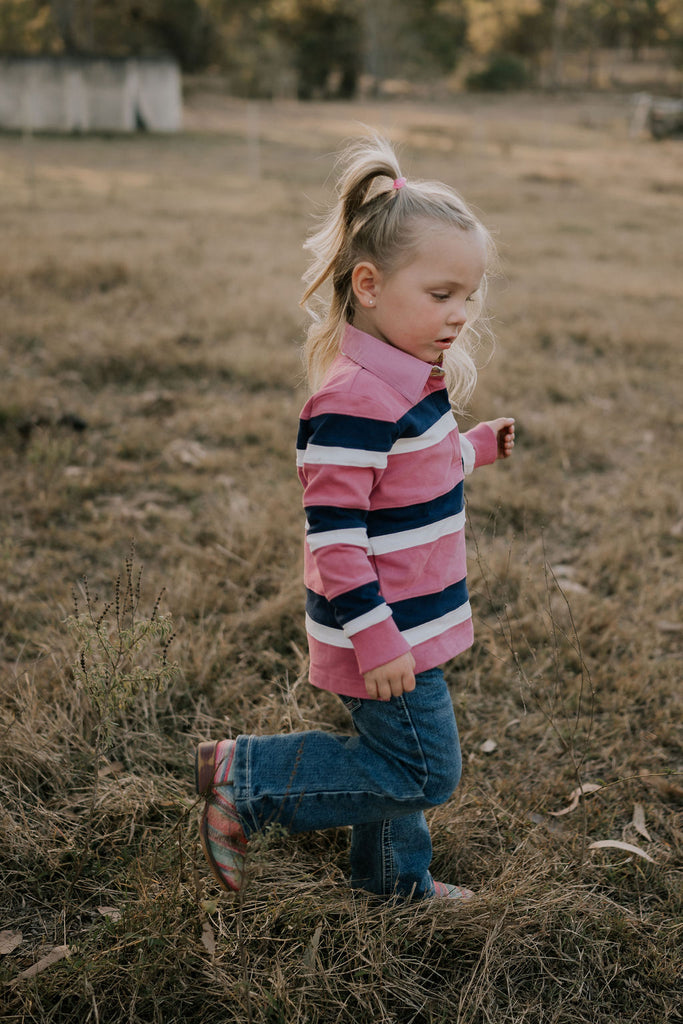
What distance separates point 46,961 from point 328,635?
0.87 metres

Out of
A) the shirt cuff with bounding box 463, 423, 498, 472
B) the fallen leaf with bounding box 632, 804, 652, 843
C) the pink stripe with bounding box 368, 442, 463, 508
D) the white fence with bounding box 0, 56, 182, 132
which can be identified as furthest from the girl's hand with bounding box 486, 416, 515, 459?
the white fence with bounding box 0, 56, 182, 132

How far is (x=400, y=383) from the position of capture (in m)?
1.72

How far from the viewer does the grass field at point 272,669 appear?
1767 mm

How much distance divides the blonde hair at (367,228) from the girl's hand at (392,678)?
685 millimetres

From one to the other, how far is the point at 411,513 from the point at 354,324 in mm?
431

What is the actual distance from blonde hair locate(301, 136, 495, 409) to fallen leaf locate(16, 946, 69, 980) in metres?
1.32

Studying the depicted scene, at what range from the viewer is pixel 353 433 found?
1645 mm

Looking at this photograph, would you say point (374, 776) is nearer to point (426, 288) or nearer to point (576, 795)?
point (576, 795)

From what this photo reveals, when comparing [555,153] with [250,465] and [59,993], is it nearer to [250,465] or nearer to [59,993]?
[250,465]

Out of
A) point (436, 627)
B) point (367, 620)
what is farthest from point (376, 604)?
point (436, 627)

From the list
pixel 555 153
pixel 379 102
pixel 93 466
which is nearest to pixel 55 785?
pixel 93 466

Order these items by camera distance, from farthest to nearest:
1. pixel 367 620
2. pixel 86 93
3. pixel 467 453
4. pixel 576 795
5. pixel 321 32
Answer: pixel 321 32 < pixel 86 93 < pixel 576 795 < pixel 467 453 < pixel 367 620

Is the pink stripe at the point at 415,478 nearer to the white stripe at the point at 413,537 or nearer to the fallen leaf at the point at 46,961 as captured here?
the white stripe at the point at 413,537

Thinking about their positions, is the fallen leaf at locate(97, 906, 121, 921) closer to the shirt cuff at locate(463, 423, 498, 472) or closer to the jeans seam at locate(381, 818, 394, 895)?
the jeans seam at locate(381, 818, 394, 895)
